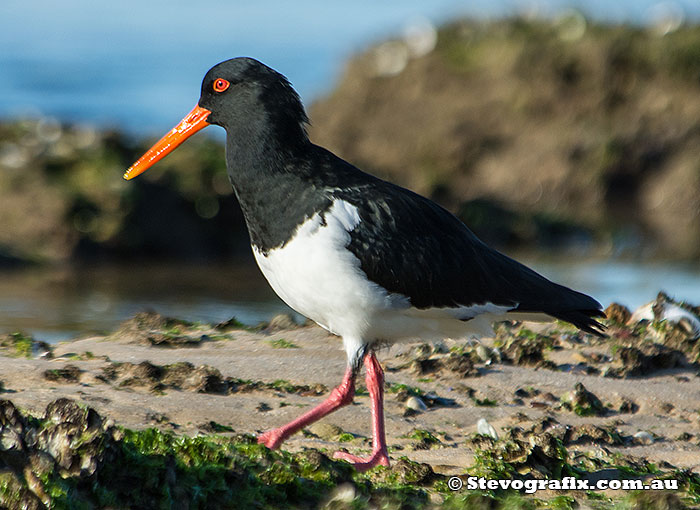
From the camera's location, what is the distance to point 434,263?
502cm

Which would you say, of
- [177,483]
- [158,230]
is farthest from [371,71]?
[177,483]

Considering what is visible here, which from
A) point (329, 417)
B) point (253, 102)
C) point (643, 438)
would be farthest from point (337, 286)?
point (643, 438)

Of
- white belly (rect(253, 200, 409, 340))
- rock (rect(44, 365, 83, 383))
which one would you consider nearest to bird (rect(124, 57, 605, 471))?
white belly (rect(253, 200, 409, 340))

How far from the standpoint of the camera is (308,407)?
5.25m

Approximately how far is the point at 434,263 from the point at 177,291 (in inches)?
226

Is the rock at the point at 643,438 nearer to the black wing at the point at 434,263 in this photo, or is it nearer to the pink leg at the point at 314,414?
the black wing at the point at 434,263

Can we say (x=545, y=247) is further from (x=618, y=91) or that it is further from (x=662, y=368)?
(x=662, y=368)

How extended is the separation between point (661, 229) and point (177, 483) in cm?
1075

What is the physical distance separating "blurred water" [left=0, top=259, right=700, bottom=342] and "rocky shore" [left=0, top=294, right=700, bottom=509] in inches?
98.9

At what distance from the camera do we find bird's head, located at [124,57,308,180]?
198 inches

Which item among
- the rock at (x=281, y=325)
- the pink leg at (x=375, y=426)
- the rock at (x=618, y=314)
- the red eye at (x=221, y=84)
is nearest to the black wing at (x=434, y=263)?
the pink leg at (x=375, y=426)

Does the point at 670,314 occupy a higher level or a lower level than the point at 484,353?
higher

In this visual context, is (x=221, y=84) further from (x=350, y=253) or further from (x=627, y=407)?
(x=627, y=407)

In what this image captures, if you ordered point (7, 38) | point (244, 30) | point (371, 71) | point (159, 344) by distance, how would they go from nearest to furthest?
point (159, 344) < point (371, 71) < point (7, 38) < point (244, 30)
